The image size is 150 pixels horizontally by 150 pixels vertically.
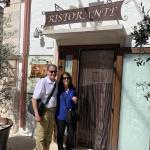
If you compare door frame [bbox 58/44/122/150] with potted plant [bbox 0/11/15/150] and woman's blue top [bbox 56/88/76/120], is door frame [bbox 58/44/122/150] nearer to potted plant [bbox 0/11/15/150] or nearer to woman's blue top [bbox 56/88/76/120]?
woman's blue top [bbox 56/88/76/120]

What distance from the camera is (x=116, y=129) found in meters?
7.57

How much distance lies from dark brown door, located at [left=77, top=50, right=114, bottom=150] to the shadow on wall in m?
1.13

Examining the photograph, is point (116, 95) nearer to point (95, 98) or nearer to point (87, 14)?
point (95, 98)

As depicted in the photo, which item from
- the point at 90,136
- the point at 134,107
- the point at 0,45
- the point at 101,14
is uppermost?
the point at 101,14

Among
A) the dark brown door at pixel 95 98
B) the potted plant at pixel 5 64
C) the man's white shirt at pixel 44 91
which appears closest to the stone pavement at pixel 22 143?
the potted plant at pixel 5 64

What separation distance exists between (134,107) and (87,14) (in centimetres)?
213

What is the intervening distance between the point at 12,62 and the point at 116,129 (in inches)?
143

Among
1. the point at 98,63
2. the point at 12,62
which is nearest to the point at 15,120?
the point at 12,62

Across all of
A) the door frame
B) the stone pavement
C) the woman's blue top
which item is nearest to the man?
the woman's blue top

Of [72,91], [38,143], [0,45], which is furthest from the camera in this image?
[0,45]

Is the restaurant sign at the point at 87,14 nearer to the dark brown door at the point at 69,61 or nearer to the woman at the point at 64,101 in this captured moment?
the dark brown door at the point at 69,61

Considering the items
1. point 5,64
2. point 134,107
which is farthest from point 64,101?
point 5,64

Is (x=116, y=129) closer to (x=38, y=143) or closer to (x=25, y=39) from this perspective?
(x=38, y=143)

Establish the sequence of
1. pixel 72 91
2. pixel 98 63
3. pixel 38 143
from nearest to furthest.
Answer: pixel 38 143 → pixel 72 91 → pixel 98 63
